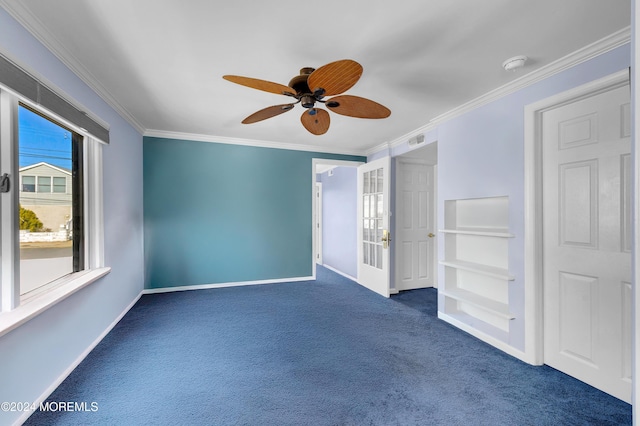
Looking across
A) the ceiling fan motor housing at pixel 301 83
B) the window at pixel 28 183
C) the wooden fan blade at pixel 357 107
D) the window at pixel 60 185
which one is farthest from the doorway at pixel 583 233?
the window at pixel 60 185

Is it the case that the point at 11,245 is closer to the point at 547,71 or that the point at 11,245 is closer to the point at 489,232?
the point at 489,232

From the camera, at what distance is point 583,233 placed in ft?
6.81

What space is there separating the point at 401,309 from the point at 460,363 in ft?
4.27

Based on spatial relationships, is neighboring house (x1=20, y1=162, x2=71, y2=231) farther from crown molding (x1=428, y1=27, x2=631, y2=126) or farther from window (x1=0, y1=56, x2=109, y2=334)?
crown molding (x1=428, y1=27, x2=631, y2=126)

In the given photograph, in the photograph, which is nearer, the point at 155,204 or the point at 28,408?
the point at 28,408

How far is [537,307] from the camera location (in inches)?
91.5

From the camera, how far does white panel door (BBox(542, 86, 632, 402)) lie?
186cm

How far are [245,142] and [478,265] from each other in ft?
11.9

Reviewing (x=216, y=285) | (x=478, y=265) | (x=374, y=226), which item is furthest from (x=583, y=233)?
(x=216, y=285)

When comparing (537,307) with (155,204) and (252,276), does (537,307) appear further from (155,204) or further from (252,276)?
(155,204)

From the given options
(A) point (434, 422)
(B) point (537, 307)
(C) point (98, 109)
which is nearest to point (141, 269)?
(C) point (98, 109)

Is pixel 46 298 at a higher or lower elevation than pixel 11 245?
lower

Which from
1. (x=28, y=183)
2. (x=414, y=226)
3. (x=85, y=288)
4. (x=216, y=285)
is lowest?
(x=216, y=285)

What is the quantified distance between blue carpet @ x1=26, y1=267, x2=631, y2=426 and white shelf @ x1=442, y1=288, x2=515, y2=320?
1.13 ft
